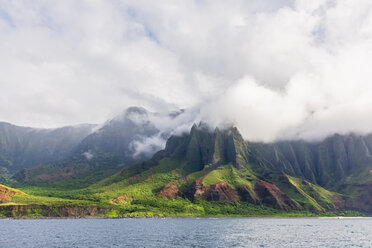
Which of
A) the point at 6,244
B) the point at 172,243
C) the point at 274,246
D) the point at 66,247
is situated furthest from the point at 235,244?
the point at 6,244

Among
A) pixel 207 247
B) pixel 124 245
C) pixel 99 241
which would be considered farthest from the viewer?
pixel 99 241

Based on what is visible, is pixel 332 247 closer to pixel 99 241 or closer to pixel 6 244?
pixel 99 241

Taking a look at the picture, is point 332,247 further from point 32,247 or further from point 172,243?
point 32,247

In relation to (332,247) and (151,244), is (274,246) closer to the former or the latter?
(332,247)

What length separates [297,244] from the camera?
131375 millimetres

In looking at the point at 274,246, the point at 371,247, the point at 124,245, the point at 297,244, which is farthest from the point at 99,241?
the point at 371,247

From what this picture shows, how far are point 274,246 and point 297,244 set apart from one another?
12.2m

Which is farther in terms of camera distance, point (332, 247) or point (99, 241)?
point (99, 241)

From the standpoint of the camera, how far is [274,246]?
125 m

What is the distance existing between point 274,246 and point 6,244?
101 meters

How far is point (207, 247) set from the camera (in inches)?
4668

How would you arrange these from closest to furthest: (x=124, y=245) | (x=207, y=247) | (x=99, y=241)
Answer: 1. (x=207, y=247)
2. (x=124, y=245)
3. (x=99, y=241)

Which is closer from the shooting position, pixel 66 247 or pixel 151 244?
pixel 66 247

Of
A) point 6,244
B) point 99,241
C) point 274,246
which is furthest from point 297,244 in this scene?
point 6,244
